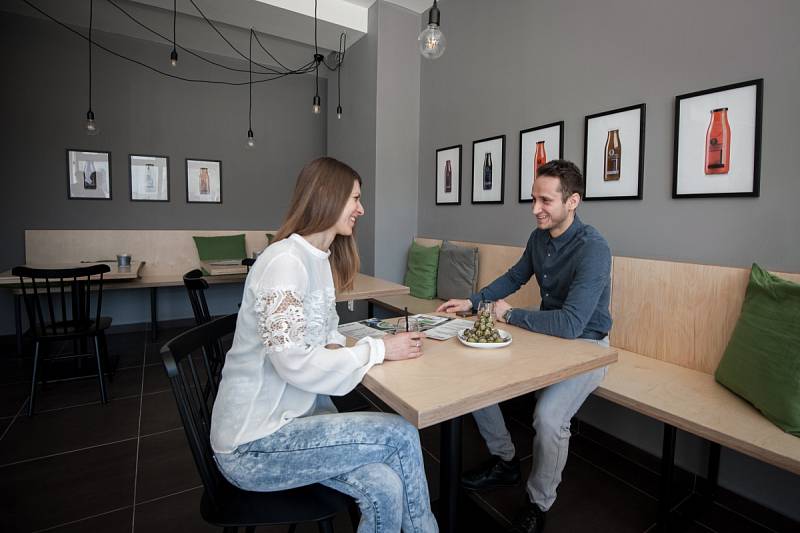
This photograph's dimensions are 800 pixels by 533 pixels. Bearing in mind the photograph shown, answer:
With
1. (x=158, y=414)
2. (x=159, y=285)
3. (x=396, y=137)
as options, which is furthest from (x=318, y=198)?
(x=159, y=285)

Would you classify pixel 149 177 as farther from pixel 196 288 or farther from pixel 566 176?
pixel 566 176

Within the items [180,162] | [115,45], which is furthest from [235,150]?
[115,45]

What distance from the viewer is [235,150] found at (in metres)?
5.25

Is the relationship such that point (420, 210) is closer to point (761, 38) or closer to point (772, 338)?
point (761, 38)

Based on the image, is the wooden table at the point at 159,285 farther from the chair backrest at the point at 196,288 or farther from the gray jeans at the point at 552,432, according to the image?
the gray jeans at the point at 552,432

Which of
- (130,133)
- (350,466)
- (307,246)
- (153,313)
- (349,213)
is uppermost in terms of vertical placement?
(130,133)

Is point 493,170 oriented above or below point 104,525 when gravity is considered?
above

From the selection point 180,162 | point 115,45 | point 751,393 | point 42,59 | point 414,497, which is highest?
point 115,45

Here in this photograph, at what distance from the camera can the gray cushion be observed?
11.3 feet

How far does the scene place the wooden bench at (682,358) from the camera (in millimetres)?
1492

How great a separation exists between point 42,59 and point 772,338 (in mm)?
6037

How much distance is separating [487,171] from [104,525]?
318 cm

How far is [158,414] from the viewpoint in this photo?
2.78 meters

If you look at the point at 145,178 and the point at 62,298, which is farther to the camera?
the point at 145,178
